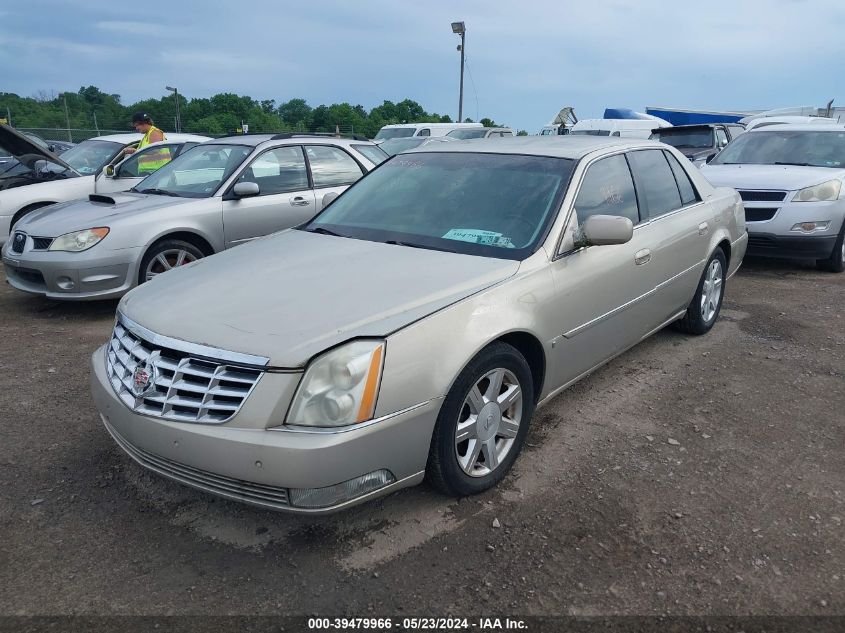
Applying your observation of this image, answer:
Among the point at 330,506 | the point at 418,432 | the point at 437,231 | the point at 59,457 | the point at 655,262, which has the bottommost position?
the point at 59,457

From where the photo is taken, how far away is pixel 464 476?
292 cm

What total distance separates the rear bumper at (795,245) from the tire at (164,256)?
5863 mm

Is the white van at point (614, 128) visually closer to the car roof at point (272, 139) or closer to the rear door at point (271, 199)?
the car roof at point (272, 139)

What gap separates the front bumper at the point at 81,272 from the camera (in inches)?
218

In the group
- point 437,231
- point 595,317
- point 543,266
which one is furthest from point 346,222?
point 595,317

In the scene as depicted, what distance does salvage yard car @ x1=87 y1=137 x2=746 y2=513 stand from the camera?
8.00 feet

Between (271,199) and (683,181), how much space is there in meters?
3.69

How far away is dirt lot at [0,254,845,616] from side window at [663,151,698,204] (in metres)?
1.48

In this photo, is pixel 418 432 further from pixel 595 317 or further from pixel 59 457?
pixel 59 457

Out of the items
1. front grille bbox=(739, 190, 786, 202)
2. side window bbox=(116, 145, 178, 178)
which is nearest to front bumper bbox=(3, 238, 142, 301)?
side window bbox=(116, 145, 178, 178)

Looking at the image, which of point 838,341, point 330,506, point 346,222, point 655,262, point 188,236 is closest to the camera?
point 330,506

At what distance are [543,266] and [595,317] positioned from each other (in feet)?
1.89

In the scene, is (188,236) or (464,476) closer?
(464,476)

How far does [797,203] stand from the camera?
725 centimetres
